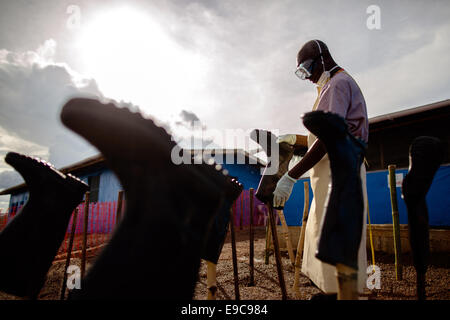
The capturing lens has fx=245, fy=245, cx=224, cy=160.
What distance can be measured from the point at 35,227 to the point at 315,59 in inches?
93.1

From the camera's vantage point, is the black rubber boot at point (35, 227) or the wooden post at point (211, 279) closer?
the black rubber boot at point (35, 227)

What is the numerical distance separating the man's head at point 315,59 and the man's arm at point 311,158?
2.90ft

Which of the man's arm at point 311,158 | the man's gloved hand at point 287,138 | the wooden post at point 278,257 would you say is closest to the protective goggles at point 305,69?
the man's gloved hand at point 287,138

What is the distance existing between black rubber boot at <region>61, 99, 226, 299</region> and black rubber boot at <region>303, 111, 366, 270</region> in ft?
1.65

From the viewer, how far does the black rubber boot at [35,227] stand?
126cm

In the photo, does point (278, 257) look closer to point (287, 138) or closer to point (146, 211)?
point (287, 138)

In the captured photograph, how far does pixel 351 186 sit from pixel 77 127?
3.36 ft

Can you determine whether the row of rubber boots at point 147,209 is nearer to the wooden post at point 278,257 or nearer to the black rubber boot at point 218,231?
the black rubber boot at point 218,231

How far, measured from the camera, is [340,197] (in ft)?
3.24

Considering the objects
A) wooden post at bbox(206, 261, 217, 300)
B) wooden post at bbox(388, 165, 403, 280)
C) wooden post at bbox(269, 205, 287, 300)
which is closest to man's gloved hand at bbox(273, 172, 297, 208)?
wooden post at bbox(269, 205, 287, 300)

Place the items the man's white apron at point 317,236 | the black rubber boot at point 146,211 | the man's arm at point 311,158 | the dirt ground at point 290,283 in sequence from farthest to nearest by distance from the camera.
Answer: the dirt ground at point 290,283 < the man's white apron at point 317,236 < the man's arm at point 311,158 < the black rubber boot at point 146,211
